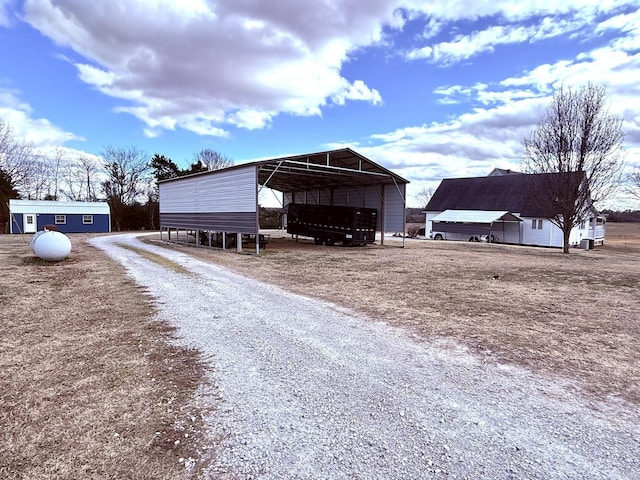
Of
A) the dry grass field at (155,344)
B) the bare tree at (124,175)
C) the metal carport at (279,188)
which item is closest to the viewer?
the dry grass field at (155,344)

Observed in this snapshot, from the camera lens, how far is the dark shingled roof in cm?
3180

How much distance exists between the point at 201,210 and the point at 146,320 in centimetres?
1465

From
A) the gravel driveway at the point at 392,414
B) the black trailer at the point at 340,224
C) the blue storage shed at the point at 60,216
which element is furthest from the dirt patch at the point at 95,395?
the blue storage shed at the point at 60,216

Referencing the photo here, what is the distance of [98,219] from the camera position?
37.1 m

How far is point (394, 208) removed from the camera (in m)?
21.4

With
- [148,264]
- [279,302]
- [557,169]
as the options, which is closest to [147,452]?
[279,302]

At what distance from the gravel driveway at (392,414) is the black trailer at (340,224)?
49.0 feet

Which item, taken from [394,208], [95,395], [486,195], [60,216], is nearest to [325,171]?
[394,208]

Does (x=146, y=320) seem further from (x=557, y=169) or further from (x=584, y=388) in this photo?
(x=557, y=169)

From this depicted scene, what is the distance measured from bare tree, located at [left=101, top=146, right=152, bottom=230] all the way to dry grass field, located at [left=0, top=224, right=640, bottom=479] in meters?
40.5

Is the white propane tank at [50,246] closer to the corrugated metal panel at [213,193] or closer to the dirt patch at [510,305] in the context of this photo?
the dirt patch at [510,305]

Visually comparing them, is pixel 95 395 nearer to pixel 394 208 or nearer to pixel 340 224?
pixel 340 224

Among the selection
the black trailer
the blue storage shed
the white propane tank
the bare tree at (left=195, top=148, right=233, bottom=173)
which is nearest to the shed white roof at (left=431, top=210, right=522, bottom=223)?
the black trailer

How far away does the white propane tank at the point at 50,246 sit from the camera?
12.1 m
